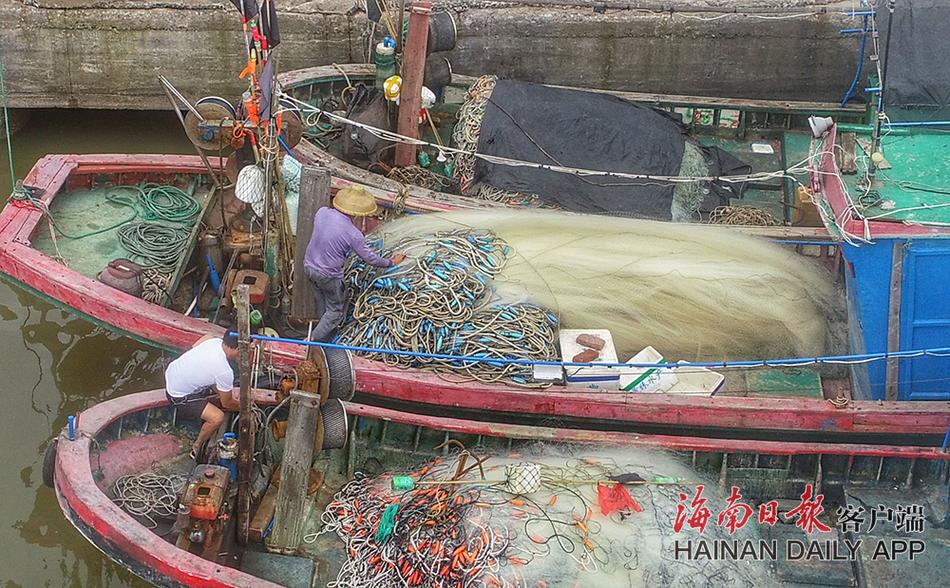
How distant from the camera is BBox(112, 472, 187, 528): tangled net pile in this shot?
7.05 m

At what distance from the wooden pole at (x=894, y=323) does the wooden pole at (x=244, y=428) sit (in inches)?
173

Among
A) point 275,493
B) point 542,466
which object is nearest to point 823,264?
point 542,466

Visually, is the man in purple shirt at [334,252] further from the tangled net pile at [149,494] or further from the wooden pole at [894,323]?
the wooden pole at [894,323]

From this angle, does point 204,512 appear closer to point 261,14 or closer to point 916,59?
point 261,14

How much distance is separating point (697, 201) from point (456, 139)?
229cm

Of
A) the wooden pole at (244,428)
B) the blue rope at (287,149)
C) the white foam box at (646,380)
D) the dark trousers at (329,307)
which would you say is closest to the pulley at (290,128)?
the blue rope at (287,149)

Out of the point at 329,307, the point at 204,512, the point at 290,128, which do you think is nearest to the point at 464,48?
the point at 290,128

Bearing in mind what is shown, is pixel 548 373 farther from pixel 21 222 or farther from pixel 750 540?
pixel 21 222

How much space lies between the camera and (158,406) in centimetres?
765

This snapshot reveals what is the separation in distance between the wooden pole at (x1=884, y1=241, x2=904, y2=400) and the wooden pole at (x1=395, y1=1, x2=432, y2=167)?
4391 millimetres

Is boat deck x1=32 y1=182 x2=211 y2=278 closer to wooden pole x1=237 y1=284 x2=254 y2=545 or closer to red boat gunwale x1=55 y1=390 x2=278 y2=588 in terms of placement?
red boat gunwale x1=55 y1=390 x2=278 y2=588

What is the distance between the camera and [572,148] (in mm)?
10242

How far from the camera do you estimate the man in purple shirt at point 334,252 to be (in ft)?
26.9

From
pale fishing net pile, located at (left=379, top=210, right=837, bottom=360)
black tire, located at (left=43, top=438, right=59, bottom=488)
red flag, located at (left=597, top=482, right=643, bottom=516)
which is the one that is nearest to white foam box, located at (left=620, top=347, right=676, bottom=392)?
pale fishing net pile, located at (left=379, top=210, right=837, bottom=360)
